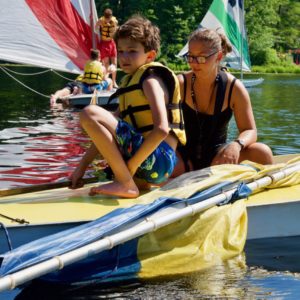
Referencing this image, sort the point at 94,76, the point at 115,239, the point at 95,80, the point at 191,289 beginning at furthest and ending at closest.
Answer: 1. the point at 95,80
2. the point at 94,76
3. the point at 191,289
4. the point at 115,239

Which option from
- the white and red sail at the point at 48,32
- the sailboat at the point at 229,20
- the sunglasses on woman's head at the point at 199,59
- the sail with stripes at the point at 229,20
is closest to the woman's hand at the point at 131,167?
the sunglasses on woman's head at the point at 199,59

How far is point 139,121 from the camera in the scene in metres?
4.54

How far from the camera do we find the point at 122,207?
4.21 m

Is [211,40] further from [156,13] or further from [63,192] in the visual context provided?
[156,13]

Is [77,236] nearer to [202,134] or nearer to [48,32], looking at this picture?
[202,134]

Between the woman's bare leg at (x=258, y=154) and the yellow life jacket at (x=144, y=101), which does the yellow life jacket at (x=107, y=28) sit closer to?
the woman's bare leg at (x=258, y=154)

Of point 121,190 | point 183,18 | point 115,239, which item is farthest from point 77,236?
point 183,18

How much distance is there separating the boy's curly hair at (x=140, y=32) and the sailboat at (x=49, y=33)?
273 cm

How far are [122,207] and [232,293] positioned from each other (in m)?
0.78

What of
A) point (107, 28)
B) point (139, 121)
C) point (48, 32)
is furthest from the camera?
point (107, 28)

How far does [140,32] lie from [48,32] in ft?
11.4

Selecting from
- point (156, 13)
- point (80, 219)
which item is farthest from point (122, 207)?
point (156, 13)

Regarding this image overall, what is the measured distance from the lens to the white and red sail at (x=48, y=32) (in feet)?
23.2

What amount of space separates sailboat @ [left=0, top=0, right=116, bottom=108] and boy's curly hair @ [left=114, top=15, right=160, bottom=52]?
273cm
